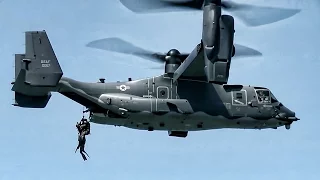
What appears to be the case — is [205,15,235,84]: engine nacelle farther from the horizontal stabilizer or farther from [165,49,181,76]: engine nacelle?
the horizontal stabilizer

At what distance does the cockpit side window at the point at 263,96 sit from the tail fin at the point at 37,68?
1290cm

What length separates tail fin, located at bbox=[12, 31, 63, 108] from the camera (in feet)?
136

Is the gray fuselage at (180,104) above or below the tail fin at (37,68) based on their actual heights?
below

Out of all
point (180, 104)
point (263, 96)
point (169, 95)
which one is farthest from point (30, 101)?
point (263, 96)

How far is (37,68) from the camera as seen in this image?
137 ft

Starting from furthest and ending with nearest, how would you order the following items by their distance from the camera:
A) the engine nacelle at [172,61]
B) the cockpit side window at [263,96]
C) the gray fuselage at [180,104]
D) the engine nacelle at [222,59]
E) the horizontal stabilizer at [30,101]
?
the cockpit side window at [263,96] < the engine nacelle at [172,61] < the gray fuselage at [180,104] < the horizontal stabilizer at [30,101] < the engine nacelle at [222,59]

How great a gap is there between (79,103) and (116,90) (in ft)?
7.85

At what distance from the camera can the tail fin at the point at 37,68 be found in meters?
41.6

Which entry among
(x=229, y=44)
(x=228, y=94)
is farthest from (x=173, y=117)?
(x=229, y=44)

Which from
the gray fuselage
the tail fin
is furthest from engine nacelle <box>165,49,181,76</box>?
the tail fin

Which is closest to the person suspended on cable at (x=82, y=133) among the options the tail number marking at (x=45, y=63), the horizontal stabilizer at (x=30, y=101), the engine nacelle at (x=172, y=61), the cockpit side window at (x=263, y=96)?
the horizontal stabilizer at (x=30, y=101)

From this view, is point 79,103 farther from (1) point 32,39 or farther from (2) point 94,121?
(1) point 32,39

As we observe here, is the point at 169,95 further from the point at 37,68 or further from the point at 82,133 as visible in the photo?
the point at 37,68

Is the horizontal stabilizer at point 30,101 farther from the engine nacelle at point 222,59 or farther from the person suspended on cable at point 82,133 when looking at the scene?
the engine nacelle at point 222,59
